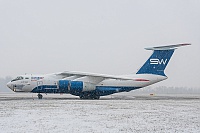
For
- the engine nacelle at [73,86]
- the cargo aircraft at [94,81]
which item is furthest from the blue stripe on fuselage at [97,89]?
the engine nacelle at [73,86]

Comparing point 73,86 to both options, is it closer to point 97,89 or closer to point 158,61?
point 97,89

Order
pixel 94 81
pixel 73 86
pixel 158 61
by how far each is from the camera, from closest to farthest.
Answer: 1. pixel 73 86
2. pixel 94 81
3. pixel 158 61

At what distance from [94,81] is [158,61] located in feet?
25.1

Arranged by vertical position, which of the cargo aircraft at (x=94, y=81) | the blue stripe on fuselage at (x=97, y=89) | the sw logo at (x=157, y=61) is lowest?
the blue stripe on fuselage at (x=97, y=89)

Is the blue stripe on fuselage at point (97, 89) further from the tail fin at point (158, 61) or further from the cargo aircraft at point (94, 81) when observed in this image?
the tail fin at point (158, 61)

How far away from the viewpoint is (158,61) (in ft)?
113

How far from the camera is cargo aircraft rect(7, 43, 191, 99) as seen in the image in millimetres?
32531

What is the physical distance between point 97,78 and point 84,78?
1430 mm

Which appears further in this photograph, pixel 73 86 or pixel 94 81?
pixel 94 81

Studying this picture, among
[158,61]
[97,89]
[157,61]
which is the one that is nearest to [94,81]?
[97,89]

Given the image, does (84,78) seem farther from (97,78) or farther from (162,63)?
(162,63)

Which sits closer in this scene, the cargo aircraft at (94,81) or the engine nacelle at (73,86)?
the engine nacelle at (73,86)

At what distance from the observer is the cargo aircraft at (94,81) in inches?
1281

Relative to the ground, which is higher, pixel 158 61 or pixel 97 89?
pixel 158 61
